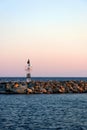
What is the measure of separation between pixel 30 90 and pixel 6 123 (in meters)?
37.5

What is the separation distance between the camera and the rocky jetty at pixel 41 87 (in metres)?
72.3

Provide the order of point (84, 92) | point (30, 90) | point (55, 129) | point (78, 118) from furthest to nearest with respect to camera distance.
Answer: point (84, 92) → point (30, 90) → point (78, 118) → point (55, 129)

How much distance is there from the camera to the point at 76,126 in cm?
3341

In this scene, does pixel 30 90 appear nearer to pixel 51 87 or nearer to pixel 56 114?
pixel 51 87

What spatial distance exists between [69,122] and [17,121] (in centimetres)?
482

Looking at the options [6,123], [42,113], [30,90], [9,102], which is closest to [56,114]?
[42,113]

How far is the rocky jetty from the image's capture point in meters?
72.3

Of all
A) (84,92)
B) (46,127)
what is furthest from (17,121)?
(84,92)

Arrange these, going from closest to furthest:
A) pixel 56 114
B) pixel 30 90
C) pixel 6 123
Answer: pixel 6 123, pixel 56 114, pixel 30 90

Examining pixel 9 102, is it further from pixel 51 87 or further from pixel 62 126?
pixel 62 126

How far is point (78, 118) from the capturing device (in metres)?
38.1

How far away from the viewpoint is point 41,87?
247 ft

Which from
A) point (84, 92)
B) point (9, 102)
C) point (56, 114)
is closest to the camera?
point (56, 114)

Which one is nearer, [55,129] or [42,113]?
[55,129]
